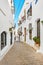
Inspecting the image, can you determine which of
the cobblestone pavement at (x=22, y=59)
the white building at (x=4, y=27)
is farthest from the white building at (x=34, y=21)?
the white building at (x=4, y=27)

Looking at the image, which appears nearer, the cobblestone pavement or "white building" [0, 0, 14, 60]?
the cobblestone pavement

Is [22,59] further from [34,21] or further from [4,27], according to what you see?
[34,21]

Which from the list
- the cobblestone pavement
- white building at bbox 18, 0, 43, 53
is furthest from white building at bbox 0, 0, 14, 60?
white building at bbox 18, 0, 43, 53

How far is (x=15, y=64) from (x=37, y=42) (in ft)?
14.3

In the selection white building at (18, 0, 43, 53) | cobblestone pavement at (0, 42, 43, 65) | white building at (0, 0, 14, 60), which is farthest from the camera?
white building at (18, 0, 43, 53)

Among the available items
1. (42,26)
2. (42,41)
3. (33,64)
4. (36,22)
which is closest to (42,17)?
(42,26)

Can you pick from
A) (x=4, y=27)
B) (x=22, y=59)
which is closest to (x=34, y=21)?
(x=4, y=27)

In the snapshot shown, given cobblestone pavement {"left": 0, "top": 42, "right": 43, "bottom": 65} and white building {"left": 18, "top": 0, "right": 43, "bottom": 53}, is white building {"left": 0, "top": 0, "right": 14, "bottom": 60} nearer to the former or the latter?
cobblestone pavement {"left": 0, "top": 42, "right": 43, "bottom": 65}

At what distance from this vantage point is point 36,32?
10.8 meters

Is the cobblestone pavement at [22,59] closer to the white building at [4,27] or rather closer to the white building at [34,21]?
the white building at [4,27]

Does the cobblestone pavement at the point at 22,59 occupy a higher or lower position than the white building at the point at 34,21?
lower

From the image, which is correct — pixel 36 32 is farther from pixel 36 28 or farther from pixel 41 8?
pixel 41 8

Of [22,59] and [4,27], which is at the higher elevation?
[4,27]

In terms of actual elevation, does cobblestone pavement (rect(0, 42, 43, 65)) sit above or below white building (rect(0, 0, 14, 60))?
below
